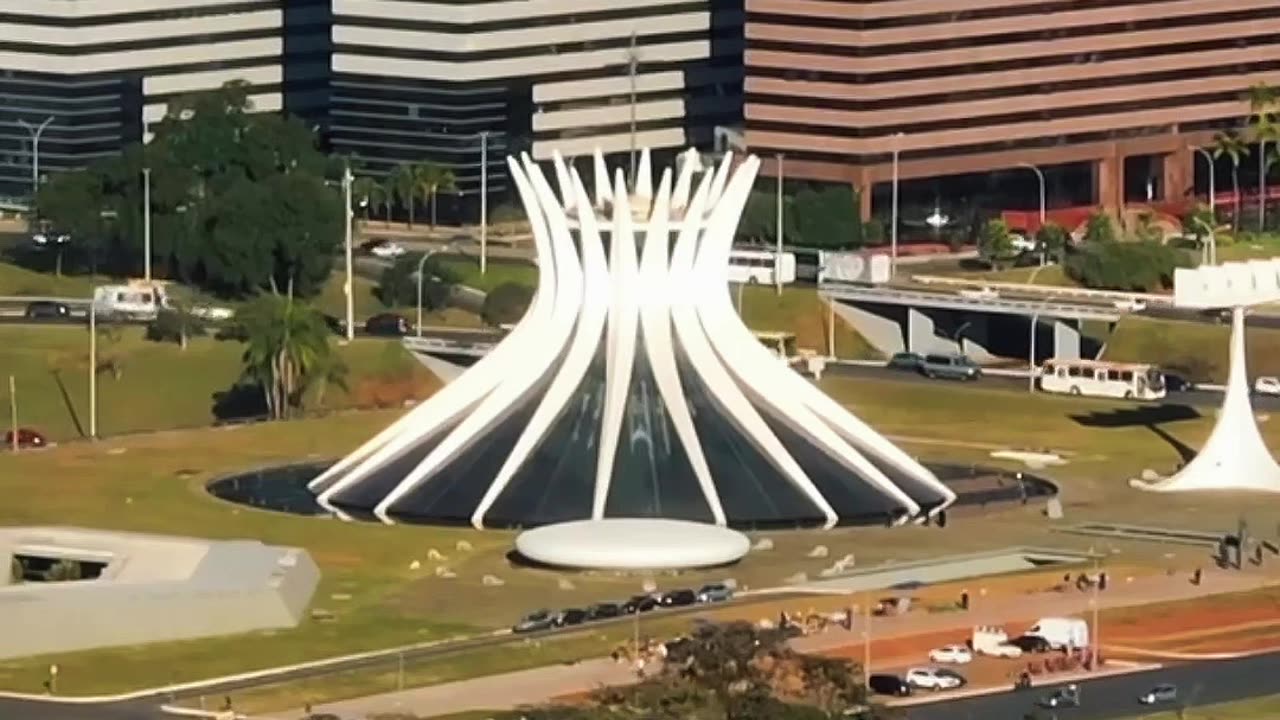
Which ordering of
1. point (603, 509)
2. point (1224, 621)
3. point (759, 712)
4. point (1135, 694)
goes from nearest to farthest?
point (759, 712) < point (1135, 694) < point (1224, 621) < point (603, 509)

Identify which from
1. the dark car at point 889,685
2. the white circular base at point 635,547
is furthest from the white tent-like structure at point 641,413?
the dark car at point 889,685

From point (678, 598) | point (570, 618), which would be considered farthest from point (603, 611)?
point (678, 598)

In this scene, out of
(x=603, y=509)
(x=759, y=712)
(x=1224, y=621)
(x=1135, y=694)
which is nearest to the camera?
(x=759, y=712)

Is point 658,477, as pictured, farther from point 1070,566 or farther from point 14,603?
point 14,603

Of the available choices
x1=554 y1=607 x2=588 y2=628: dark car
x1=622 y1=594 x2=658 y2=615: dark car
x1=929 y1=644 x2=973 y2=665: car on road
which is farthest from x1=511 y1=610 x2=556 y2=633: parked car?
x1=929 y1=644 x2=973 y2=665: car on road

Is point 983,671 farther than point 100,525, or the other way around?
point 100,525

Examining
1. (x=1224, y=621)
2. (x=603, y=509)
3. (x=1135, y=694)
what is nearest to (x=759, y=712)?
(x=1135, y=694)
